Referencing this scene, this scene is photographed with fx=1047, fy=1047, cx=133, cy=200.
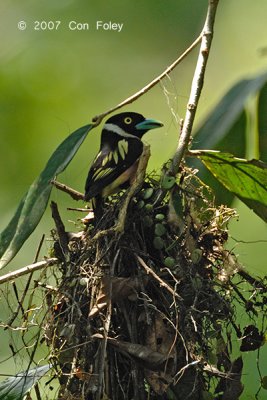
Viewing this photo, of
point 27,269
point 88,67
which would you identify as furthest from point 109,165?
point 88,67

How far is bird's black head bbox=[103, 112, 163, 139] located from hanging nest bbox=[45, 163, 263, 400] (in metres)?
0.23

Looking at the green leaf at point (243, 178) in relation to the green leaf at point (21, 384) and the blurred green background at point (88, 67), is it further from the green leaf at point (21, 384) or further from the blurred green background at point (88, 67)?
the blurred green background at point (88, 67)

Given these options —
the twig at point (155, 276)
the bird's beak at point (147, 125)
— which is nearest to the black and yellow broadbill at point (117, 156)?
the bird's beak at point (147, 125)

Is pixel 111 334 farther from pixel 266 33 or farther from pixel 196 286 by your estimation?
pixel 266 33

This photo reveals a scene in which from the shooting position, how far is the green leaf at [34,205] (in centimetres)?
237

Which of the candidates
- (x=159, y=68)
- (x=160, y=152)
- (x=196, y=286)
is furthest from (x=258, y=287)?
(x=159, y=68)

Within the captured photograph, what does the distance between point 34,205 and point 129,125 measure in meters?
0.44

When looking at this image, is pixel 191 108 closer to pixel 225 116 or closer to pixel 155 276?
pixel 155 276

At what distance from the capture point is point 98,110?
448 centimetres

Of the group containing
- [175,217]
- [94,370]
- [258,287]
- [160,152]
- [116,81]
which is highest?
[116,81]

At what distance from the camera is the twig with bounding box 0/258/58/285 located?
2.43m

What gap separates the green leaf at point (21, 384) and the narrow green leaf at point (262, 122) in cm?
97

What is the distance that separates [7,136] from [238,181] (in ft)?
6.19

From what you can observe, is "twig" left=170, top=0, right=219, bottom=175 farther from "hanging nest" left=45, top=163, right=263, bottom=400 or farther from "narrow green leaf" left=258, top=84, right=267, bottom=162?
"narrow green leaf" left=258, top=84, right=267, bottom=162
